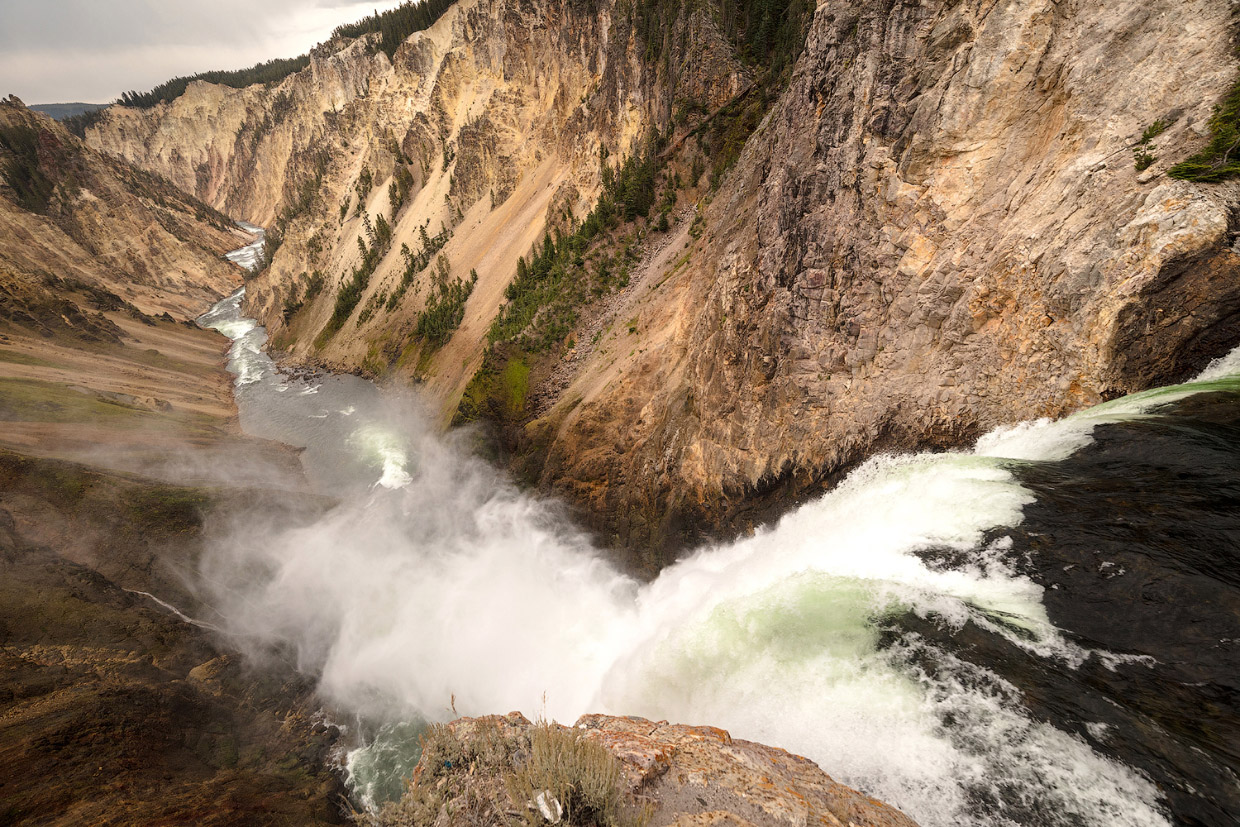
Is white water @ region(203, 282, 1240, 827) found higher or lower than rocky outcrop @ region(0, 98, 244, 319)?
lower

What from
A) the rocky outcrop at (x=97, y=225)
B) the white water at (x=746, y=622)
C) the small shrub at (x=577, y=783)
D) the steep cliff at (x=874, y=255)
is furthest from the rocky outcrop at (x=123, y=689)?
the rocky outcrop at (x=97, y=225)

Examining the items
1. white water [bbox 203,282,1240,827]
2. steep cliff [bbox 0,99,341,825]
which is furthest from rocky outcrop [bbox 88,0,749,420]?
steep cliff [bbox 0,99,341,825]

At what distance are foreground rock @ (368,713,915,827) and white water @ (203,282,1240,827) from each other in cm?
73

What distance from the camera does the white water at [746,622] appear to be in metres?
4.88

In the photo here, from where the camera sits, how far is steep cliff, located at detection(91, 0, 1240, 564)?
7602 millimetres

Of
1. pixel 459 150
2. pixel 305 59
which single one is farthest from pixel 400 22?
pixel 305 59

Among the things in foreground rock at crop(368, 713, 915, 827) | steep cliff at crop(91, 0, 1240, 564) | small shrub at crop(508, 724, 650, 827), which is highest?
steep cliff at crop(91, 0, 1240, 564)

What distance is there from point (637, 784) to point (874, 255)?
1141cm

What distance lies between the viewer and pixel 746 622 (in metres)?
8.20

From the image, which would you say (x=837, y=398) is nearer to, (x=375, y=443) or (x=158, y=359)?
(x=375, y=443)

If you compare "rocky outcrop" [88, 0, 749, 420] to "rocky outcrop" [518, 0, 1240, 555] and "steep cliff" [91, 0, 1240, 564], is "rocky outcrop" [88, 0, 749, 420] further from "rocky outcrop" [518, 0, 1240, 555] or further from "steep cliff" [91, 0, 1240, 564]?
"rocky outcrop" [518, 0, 1240, 555]

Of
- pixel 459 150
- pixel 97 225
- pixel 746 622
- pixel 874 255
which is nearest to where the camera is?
pixel 746 622

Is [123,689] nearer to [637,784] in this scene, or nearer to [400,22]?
[637,784]

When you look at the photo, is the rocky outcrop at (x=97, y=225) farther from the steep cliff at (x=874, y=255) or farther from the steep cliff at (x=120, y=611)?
the steep cliff at (x=874, y=255)
